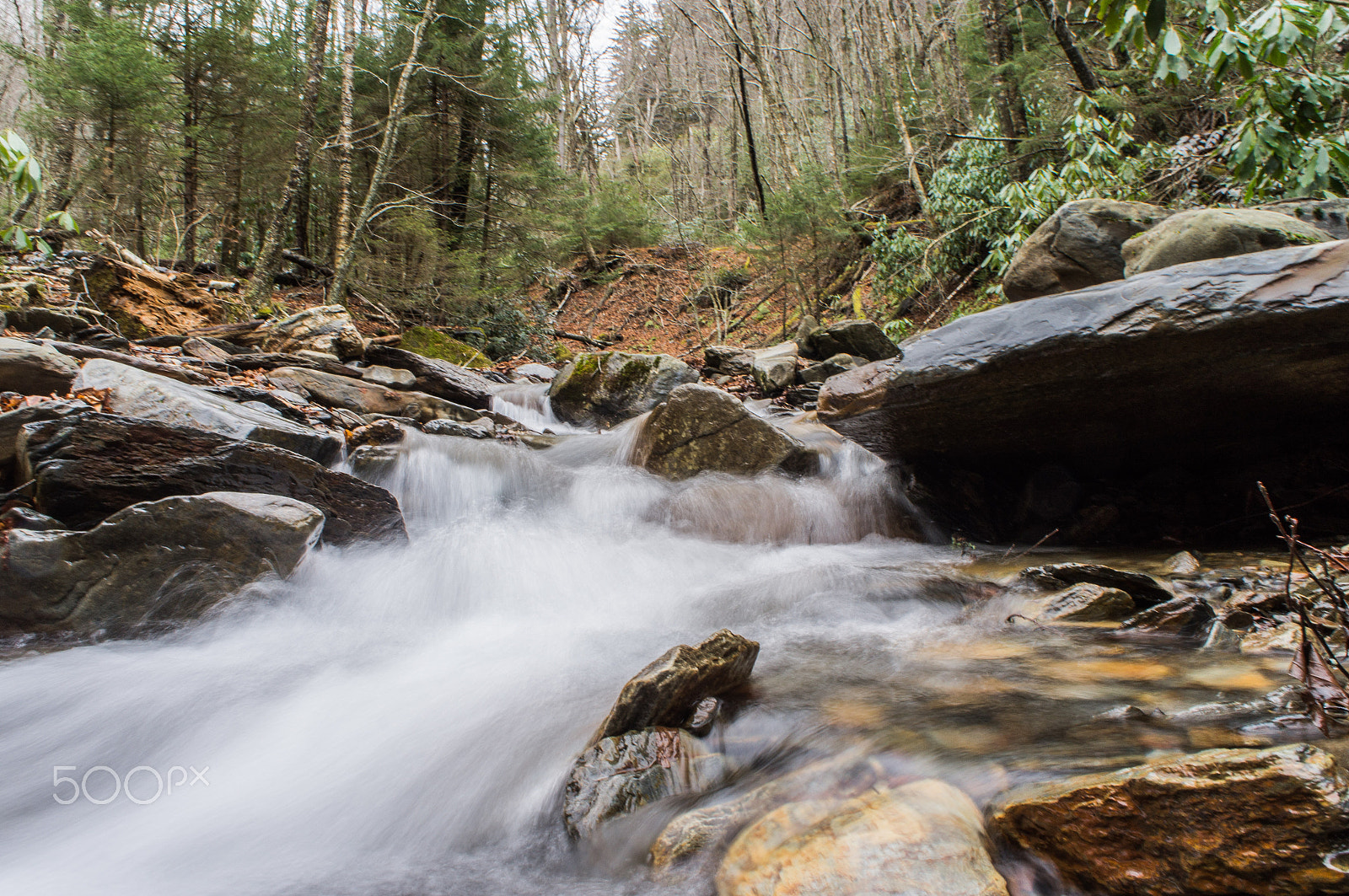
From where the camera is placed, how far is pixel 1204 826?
1.21m

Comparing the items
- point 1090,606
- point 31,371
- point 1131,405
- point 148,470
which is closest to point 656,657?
point 1090,606

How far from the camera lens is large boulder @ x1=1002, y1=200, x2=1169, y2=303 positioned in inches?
243

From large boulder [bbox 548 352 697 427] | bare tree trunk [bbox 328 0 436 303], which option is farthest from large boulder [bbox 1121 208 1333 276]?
bare tree trunk [bbox 328 0 436 303]

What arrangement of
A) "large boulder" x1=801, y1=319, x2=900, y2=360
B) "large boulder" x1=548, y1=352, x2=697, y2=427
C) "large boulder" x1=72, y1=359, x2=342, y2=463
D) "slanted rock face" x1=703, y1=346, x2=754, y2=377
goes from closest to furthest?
"large boulder" x1=72, y1=359, x2=342, y2=463 → "large boulder" x1=548, y1=352, x2=697, y2=427 → "large boulder" x1=801, y1=319, x2=900, y2=360 → "slanted rock face" x1=703, y1=346, x2=754, y2=377

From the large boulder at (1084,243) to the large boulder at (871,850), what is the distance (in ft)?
20.5

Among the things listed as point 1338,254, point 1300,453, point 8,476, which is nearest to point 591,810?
point 8,476

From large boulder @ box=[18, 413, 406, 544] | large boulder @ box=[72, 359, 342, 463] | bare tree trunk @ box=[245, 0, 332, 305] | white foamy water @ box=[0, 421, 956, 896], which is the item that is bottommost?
white foamy water @ box=[0, 421, 956, 896]

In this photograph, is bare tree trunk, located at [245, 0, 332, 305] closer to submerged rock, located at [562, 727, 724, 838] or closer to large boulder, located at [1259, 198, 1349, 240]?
submerged rock, located at [562, 727, 724, 838]

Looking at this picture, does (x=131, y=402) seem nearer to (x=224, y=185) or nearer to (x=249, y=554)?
(x=249, y=554)

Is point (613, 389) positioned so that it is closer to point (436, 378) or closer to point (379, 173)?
point (436, 378)

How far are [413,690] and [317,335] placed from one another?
6274 mm

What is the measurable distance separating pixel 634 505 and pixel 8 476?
3648 millimetres

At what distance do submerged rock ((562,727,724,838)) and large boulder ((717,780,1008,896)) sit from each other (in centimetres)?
35

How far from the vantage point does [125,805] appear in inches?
79.6
